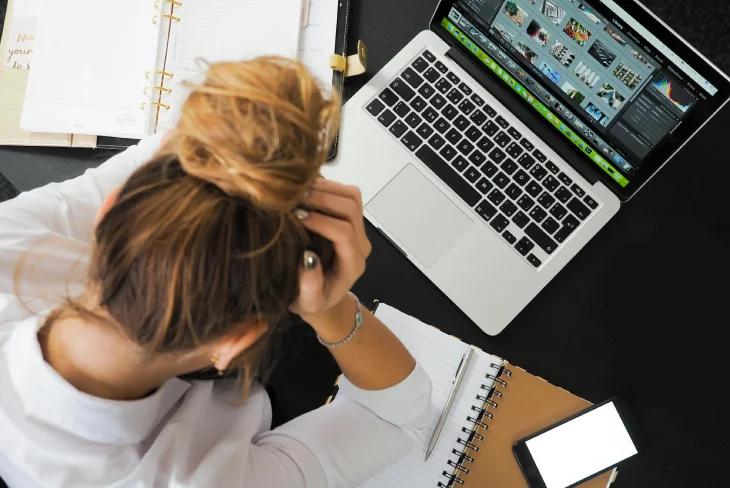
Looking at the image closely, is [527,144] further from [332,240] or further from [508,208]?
[332,240]

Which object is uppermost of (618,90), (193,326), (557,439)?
(618,90)

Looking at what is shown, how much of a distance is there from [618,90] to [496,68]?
162 mm

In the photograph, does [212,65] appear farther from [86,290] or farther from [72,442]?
[72,442]

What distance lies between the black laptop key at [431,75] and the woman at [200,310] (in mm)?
322

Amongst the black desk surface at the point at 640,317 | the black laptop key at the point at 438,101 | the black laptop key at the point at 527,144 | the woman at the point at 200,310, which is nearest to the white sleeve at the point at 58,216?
the woman at the point at 200,310

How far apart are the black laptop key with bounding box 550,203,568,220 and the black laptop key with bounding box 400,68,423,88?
0.80ft

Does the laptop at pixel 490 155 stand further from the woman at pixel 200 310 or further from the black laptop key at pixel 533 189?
the woman at pixel 200 310

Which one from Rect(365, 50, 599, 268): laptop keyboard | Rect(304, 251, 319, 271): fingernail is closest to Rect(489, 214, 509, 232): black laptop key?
Rect(365, 50, 599, 268): laptop keyboard

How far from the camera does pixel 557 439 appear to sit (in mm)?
689

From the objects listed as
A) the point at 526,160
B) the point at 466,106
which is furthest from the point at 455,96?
the point at 526,160

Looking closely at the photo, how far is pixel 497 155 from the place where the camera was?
74 centimetres

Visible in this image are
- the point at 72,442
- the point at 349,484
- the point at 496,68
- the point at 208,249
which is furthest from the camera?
the point at 496,68

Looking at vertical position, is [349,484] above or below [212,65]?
below

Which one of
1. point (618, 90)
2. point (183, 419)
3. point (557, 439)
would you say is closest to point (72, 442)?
point (183, 419)
